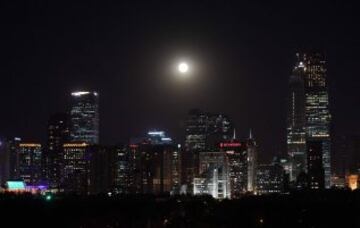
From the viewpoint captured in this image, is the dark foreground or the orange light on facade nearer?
the dark foreground

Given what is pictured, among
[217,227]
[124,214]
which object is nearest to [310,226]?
[217,227]

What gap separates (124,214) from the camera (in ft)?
286

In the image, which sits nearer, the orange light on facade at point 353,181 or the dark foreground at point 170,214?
the dark foreground at point 170,214

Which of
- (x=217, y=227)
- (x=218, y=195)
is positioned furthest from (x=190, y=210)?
(x=218, y=195)

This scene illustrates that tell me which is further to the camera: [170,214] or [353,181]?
[353,181]

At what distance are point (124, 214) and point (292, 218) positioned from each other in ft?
59.0

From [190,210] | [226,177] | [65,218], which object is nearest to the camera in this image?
[65,218]

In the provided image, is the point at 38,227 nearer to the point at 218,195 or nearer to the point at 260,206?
the point at 260,206

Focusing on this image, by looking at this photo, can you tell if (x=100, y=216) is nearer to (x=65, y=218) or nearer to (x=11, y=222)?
(x=65, y=218)

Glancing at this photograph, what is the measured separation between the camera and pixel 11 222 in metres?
69.1

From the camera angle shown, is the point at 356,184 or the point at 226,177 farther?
the point at 226,177

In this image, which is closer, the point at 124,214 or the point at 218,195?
the point at 124,214

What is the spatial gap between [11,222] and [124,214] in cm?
1994

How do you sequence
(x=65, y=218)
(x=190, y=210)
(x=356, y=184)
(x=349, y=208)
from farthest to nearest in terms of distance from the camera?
(x=356, y=184) → (x=190, y=210) → (x=349, y=208) → (x=65, y=218)
